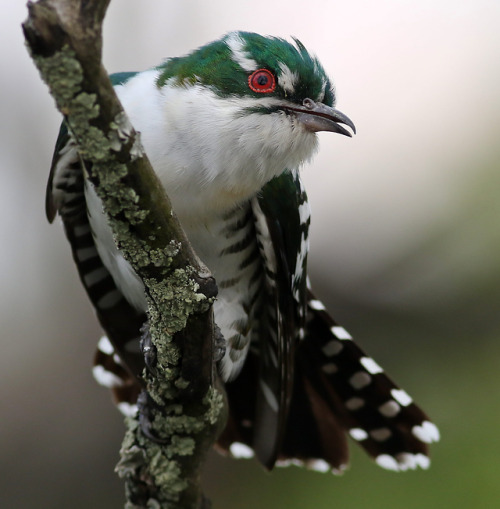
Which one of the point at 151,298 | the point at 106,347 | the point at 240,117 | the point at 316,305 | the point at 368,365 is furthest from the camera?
the point at 106,347

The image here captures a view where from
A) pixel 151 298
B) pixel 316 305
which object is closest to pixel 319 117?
pixel 151 298

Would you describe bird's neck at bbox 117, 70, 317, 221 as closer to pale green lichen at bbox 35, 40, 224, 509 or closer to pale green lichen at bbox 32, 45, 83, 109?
pale green lichen at bbox 35, 40, 224, 509

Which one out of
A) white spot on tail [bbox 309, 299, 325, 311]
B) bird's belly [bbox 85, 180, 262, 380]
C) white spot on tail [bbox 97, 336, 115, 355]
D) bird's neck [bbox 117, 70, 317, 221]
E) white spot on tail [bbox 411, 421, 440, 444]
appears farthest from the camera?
white spot on tail [bbox 97, 336, 115, 355]

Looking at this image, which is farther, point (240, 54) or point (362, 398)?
point (362, 398)

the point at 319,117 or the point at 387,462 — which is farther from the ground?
the point at 319,117

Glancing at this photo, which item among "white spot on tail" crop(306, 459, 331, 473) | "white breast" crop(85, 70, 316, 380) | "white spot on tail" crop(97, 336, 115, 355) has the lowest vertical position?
"white spot on tail" crop(306, 459, 331, 473)

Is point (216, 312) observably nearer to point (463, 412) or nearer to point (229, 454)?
point (229, 454)

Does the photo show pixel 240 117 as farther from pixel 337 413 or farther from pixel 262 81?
pixel 337 413

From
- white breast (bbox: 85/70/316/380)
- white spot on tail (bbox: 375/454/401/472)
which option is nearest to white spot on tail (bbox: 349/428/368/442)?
white spot on tail (bbox: 375/454/401/472)
